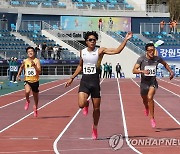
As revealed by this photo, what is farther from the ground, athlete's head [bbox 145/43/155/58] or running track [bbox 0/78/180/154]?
athlete's head [bbox 145/43/155/58]

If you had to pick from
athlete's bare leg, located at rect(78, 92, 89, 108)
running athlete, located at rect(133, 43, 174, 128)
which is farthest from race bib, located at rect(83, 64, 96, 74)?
running athlete, located at rect(133, 43, 174, 128)

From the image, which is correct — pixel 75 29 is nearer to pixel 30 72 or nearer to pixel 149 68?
pixel 30 72

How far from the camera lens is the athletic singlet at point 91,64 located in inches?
457

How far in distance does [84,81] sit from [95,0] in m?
55.5

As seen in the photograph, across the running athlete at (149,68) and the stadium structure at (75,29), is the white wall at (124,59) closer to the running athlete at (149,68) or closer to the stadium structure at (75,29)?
the stadium structure at (75,29)

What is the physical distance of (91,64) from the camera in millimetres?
11602

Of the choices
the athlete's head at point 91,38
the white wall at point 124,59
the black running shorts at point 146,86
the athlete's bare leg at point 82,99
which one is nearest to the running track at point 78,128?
the athlete's bare leg at point 82,99

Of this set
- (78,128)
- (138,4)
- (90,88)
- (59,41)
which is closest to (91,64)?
(90,88)

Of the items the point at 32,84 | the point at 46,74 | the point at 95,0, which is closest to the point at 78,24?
the point at 95,0

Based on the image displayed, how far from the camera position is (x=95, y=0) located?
66.6 metres

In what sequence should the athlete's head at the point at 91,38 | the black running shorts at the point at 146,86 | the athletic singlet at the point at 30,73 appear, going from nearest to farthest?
1. the athlete's head at the point at 91,38
2. the black running shorts at the point at 146,86
3. the athletic singlet at the point at 30,73

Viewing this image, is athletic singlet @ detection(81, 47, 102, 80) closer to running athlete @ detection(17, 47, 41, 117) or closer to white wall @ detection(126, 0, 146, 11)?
running athlete @ detection(17, 47, 41, 117)

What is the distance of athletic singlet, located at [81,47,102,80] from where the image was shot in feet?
38.1

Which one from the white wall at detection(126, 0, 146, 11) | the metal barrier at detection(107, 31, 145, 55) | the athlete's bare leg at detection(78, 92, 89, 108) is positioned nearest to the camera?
the athlete's bare leg at detection(78, 92, 89, 108)
